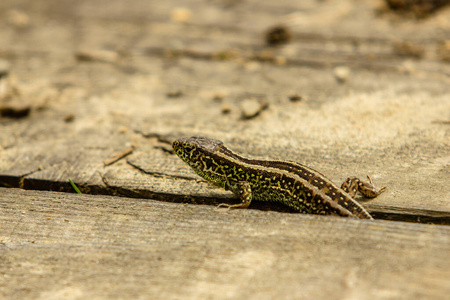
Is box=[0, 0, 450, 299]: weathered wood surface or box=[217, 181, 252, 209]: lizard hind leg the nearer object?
box=[0, 0, 450, 299]: weathered wood surface

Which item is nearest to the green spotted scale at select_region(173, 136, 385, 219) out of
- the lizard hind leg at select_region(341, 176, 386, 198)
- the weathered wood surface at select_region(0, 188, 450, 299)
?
the lizard hind leg at select_region(341, 176, 386, 198)

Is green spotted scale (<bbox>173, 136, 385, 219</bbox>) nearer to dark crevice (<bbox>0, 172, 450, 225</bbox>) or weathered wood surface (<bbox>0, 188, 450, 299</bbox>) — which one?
dark crevice (<bbox>0, 172, 450, 225</bbox>)

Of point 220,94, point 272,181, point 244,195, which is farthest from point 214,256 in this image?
point 220,94

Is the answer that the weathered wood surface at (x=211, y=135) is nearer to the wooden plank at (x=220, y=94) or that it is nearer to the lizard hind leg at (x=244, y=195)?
the wooden plank at (x=220, y=94)

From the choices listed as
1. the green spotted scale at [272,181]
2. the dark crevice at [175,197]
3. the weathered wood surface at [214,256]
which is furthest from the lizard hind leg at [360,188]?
the weathered wood surface at [214,256]

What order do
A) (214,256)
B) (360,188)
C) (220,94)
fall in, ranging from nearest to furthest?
(214,256) → (360,188) → (220,94)

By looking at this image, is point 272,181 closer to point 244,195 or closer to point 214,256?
point 244,195
